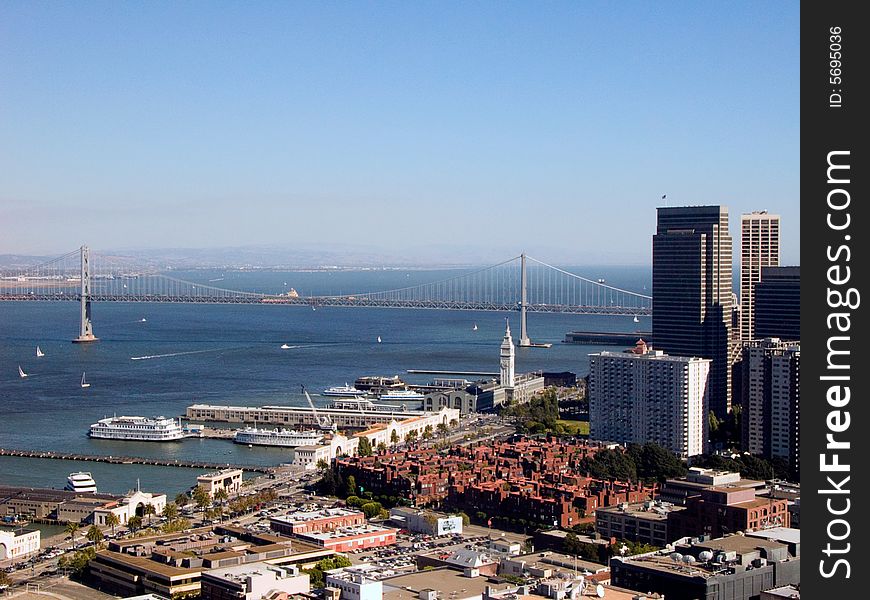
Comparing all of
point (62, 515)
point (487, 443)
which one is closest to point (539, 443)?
point (487, 443)

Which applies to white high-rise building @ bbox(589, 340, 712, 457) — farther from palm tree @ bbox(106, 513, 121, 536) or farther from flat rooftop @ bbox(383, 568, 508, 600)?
flat rooftop @ bbox(383, 568, 508, 600)

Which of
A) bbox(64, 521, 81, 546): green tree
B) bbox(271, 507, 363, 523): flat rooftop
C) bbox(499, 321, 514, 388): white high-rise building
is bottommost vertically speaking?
bbox(64, 521, 81, 546): green tree

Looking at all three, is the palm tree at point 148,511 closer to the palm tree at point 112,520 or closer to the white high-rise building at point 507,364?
the palm tree at point 112,520

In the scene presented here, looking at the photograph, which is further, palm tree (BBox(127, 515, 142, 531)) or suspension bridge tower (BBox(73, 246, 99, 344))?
suspension bridge tower (BBox(73, 246, 99, 344))

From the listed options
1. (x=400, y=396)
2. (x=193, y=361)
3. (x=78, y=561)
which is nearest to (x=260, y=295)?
(x=193, y=361)

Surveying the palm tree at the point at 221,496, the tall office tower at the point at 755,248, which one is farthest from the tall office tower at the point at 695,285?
the palm tree at the point at 221,496

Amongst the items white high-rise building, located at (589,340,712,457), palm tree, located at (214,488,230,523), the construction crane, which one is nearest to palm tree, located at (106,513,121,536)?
palm tree, located at (214,488,230,523)
